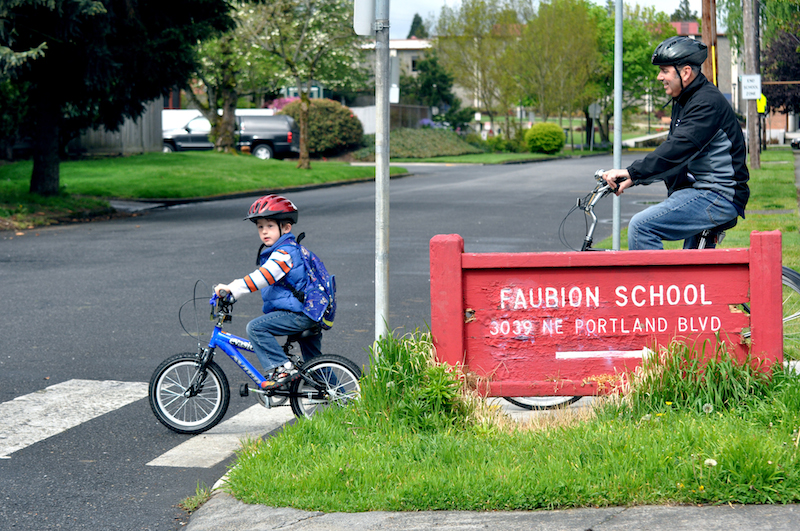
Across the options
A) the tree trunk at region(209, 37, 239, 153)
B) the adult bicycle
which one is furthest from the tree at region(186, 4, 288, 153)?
the adult bicycle

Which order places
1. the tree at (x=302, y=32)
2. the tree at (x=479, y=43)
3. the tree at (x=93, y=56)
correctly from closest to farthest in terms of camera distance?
1. the tree at (x=93, y=56)
2. the tree at (x=302, y=32)
3. the tree at (x=479, y=43)

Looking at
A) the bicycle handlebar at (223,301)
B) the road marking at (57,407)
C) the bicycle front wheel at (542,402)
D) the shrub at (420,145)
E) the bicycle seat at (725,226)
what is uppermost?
the shrub at (420,145)

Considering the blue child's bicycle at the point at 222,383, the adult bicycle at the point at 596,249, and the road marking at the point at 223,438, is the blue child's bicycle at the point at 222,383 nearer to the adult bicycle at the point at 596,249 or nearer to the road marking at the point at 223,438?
the road marking at the point at 223,438

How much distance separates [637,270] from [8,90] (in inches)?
969

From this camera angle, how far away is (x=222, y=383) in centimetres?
579

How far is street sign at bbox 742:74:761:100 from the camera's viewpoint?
1107 inches

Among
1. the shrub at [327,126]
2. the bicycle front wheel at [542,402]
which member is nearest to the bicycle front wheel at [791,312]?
the bicycle front wheel at [542,402]

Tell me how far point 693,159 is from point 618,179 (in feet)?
1.59

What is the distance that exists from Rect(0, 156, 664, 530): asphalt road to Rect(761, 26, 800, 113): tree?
120 feet

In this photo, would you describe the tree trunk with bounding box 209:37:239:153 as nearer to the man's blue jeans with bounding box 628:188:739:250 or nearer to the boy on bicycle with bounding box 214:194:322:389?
the boy on bicycle with bounding box 214:194:322:389

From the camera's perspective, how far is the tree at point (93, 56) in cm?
1677

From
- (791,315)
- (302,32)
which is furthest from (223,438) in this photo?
(302,32)

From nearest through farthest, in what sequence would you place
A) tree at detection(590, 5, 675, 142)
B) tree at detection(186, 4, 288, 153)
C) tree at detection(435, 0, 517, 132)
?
tree at detection(186, 4, 288, 153) < tree at detection(435, 0, 517, 132) < tree at detection(590, 5, 675, 142)

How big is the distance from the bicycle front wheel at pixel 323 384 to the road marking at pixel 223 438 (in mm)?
300
